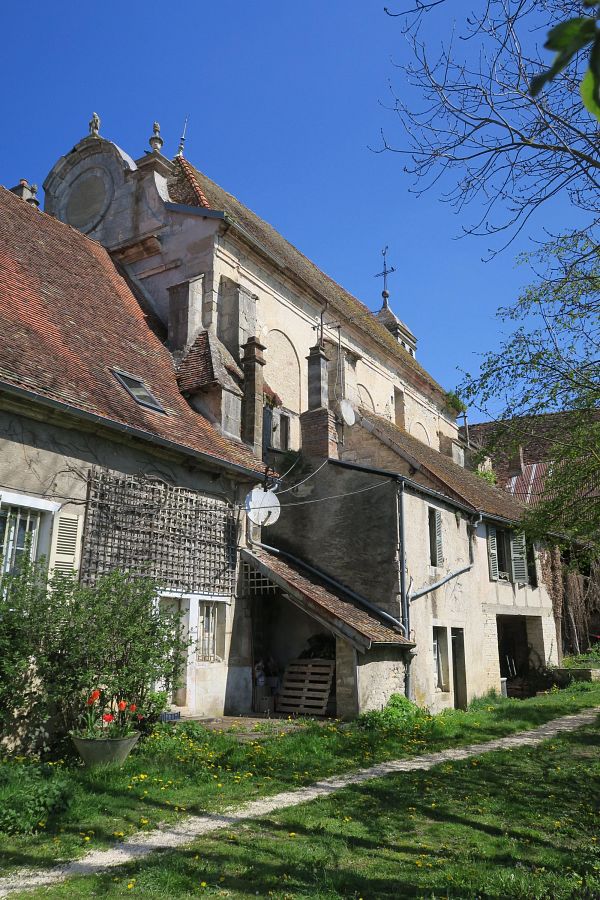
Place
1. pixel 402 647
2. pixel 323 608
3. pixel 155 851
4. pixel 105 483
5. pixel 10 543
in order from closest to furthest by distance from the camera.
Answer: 1. pixel 155 851
2. pixel 10 543
3. pixel 105 483
4. pixel 323 608
5. pixel 402 647

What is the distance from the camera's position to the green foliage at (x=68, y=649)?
7.95 metres

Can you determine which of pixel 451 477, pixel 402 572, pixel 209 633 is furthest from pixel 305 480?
pixel 451 477

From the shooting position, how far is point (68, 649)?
8266mm

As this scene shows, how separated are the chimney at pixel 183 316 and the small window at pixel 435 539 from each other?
21.6 ft

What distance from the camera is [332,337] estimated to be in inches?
845

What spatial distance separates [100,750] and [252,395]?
332 inches

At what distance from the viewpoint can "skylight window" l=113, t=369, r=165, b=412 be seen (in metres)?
11.8

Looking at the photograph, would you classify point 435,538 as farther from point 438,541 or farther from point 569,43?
point 569,43

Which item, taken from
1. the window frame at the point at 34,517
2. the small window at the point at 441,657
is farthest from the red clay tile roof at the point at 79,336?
the small window at the point at 441,657

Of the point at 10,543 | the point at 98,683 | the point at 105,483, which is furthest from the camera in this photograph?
the point at 105,483

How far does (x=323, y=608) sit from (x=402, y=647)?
2141 mm

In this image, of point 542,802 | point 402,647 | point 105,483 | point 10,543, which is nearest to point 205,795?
point 542,802

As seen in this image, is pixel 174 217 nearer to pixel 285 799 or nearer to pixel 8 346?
pixel 8 346

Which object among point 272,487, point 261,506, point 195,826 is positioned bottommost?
point 195,826
